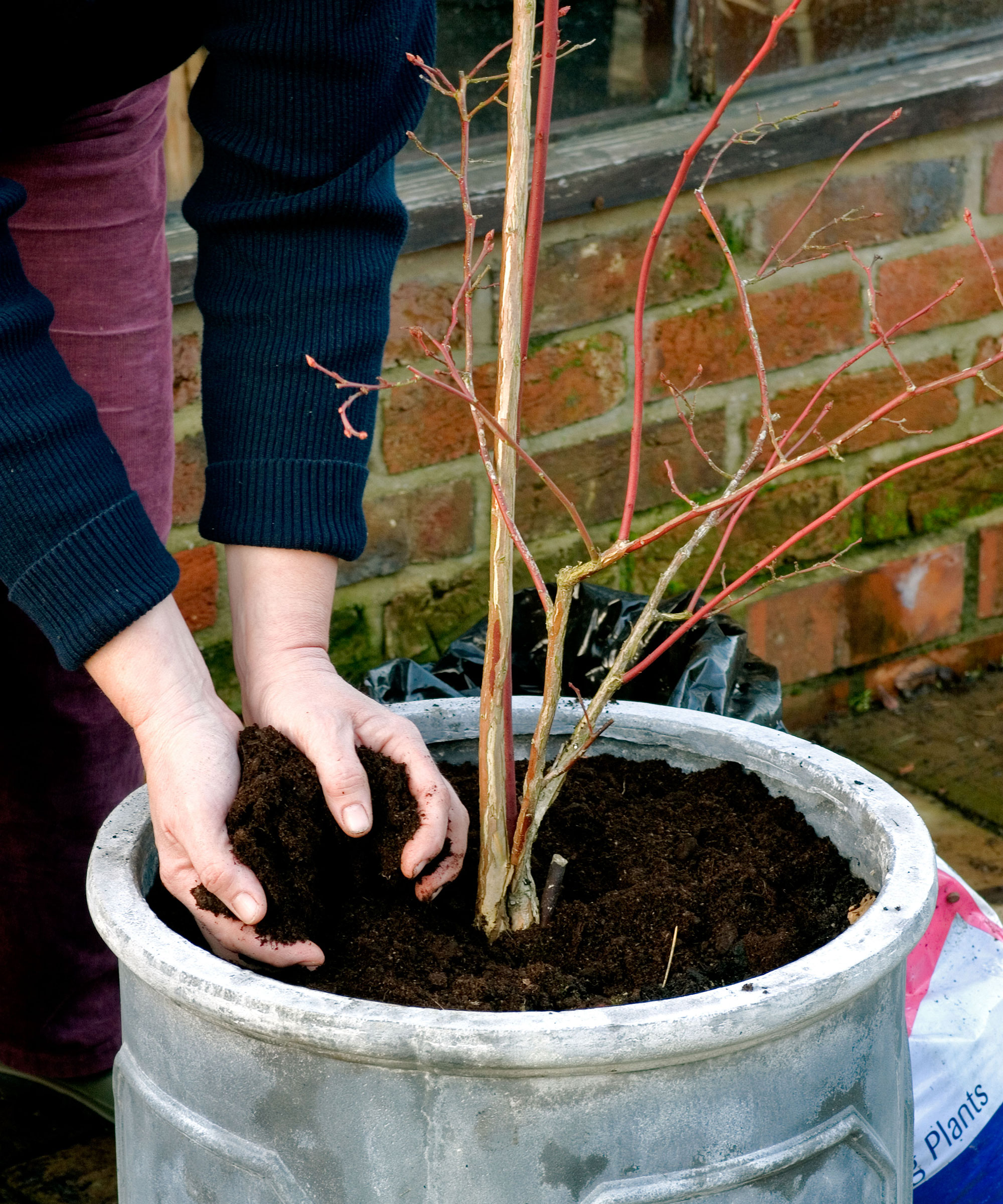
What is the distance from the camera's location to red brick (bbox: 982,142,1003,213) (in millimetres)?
2439

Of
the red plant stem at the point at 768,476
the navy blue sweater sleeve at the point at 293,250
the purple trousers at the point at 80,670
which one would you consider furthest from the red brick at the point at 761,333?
the red plant stem at the point at 768,476

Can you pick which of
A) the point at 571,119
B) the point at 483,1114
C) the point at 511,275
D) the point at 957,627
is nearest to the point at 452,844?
the point at 483,1114

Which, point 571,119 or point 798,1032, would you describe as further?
point 571,119

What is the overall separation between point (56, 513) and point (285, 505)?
215 mm

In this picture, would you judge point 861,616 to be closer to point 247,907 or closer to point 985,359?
point 985,359

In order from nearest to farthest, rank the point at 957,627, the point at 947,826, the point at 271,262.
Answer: the point at 271,262 → the point at 947,826 → the point at 957,627

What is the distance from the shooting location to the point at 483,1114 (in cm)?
76

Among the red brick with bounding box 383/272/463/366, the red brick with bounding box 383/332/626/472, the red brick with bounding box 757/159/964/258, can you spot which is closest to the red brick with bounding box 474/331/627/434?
the red brick with bounding box 383/332/626/472

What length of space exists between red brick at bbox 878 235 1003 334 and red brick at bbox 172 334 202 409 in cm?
120

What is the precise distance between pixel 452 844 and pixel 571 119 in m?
1.60

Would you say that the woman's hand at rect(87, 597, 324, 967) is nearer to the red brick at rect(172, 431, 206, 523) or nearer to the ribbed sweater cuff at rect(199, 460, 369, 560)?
the ribbed sweater cuff at rect(199, 460, 369, 560)

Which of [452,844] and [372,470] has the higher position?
[452,844]

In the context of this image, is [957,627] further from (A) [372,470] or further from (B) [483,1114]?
(B) [483,1114]

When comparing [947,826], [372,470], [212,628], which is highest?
[372,470]
